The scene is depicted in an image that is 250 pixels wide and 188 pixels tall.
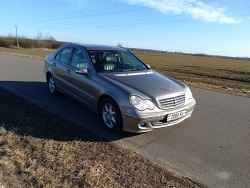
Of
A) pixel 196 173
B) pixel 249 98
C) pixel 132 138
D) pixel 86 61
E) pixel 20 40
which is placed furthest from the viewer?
pixel 20 40

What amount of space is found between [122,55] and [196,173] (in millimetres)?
3328

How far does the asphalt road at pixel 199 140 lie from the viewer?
2953 millimetres

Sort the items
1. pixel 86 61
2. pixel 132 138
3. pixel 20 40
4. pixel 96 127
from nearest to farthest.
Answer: pixel 132 138 < pixel 96 127 < pixel 86 61 < pixel 20 40

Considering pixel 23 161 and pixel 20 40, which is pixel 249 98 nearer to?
pixel 23 161

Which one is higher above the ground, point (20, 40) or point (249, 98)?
point (20, 40)

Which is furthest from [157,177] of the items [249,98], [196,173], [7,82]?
[7,82]

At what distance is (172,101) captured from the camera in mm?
3764

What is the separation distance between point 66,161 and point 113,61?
265 centimetres

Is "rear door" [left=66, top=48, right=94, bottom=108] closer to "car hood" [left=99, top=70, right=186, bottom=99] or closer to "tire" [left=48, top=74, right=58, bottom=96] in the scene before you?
"car hood" [left=99, top=70, right=186, bottom=99]

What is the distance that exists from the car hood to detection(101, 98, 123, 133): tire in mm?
405

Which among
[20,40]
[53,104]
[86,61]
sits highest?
[20,40]

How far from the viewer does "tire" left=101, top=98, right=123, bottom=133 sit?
12.1ft

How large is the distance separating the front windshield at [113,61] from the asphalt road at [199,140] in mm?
1149

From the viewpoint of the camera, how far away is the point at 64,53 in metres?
5.57
